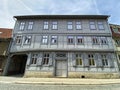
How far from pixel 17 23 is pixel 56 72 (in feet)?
35.0

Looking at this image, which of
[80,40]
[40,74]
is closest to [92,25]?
[80,40]

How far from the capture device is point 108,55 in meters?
13.3

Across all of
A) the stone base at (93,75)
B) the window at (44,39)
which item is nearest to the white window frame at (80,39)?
the stone base at (93,75)

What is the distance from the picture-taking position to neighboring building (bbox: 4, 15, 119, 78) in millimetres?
12742

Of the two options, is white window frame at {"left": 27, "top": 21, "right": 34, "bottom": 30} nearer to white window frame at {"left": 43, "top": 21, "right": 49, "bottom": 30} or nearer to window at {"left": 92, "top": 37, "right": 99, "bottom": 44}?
white window frame at {"left": 43, "top": 21, "right": 49, "bottom": 30}

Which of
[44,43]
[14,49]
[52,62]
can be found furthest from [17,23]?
[52,62]

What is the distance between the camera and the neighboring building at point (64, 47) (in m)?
12.7

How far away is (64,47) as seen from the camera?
13.7m

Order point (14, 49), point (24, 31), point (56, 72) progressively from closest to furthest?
point (56, 72) < point (14, 49) < point (24, 31)

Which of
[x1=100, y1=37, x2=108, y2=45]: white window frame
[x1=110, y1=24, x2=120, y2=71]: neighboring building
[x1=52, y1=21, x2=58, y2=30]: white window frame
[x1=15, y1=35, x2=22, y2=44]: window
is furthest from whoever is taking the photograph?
[x1=52, y1=21, x2=58, y2=30]: white window frame

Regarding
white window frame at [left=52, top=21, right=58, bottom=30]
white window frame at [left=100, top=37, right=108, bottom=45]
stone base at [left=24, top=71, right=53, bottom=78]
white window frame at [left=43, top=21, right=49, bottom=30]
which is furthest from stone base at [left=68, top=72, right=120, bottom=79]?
white window frame at [left=43, top=21, right=49, bottom=30]

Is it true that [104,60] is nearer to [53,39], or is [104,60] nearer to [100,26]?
[100,26]

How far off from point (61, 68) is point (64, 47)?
3.13 meters

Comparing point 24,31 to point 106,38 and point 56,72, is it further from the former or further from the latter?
point 106,38
